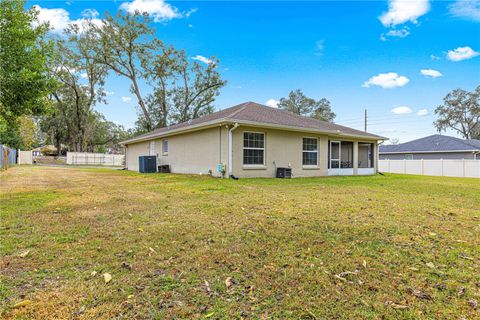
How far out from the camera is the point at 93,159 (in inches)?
1480

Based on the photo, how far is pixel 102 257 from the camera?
9.16 ft

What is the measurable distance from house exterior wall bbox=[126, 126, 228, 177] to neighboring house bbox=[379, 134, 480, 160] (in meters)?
23.8

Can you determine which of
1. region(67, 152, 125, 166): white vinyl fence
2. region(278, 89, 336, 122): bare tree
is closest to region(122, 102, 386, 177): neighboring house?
region(278, 89, 336, 122): bare tree

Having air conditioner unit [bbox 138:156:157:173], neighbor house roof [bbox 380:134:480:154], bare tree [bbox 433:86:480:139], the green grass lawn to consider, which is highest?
bare tree [bbox 433:86:480:139]

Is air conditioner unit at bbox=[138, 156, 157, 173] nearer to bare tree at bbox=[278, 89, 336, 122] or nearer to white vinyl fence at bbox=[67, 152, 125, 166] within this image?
white vinyl fence at bbox=[67, 152, 125, 166]

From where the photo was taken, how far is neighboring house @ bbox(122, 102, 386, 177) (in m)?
11.5

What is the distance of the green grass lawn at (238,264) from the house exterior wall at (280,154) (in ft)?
22.3

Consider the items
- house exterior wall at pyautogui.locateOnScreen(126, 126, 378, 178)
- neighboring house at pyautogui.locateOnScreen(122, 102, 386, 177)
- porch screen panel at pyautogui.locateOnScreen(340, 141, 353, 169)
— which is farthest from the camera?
porch screen panel at pyautogui.locateOnScreen(340, 141, 353, 169)

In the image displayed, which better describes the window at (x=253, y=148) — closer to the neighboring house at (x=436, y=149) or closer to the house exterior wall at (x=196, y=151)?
the house exterior wall at (x=196, y=151)

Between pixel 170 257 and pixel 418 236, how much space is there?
3.22 metres

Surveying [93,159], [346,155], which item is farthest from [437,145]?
[93,159]

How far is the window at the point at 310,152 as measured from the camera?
13781 mm

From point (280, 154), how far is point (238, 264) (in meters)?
10.4

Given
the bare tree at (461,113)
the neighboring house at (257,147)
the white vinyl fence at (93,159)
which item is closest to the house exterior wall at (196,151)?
the neighboring house at (257,147)
